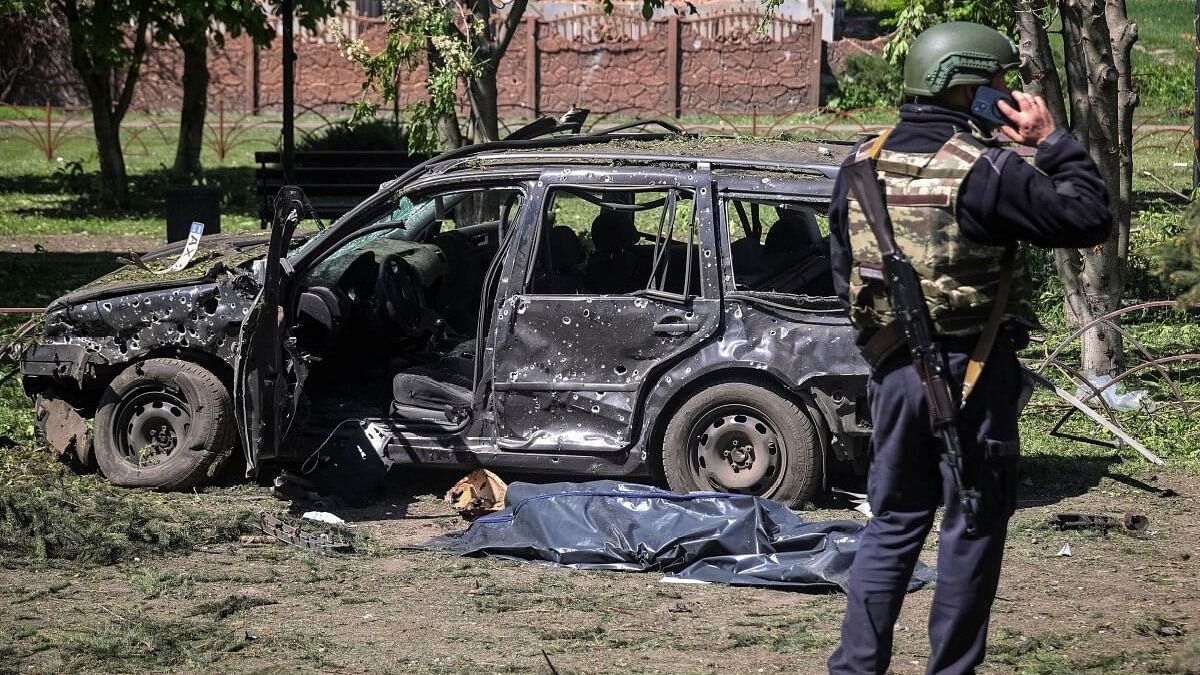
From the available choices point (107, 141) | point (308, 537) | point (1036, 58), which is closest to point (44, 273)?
point (107, 141)

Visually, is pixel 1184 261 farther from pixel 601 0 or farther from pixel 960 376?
pixel 601 0

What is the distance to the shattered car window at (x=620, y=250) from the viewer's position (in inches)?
265

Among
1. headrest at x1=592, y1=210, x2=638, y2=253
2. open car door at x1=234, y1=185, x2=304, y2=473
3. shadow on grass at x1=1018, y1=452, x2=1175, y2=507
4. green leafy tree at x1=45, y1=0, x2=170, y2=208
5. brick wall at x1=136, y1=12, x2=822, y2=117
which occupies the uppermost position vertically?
brick wall at x1=136, y1=12, x2=822, y2=117

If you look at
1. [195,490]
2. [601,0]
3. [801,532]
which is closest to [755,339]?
[801,532]

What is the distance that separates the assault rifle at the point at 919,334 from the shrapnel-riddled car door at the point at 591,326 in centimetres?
256

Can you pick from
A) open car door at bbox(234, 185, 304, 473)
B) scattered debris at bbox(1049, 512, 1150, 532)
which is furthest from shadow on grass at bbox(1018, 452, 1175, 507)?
open car door at bbox(234, 185, 304, 473)

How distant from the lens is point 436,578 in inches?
229

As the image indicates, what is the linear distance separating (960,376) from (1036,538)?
8.55ft

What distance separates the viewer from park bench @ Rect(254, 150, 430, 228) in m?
16.4

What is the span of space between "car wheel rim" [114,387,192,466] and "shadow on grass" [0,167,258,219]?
480 inches

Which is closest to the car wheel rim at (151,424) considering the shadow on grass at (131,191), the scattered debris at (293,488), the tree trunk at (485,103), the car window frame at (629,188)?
the scattered debris at (293,488)

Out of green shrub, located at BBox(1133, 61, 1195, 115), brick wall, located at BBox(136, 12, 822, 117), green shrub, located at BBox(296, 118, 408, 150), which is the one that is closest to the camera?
green shrub, located at BBox(296, 118, 408, 150)

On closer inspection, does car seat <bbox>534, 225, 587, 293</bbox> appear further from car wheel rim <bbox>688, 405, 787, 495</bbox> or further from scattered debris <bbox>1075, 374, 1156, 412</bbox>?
scattered debris <bbox>1075, 374, 1156, 412</bbox>

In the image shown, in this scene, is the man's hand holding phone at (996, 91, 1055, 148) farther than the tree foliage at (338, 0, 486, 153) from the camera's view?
No
